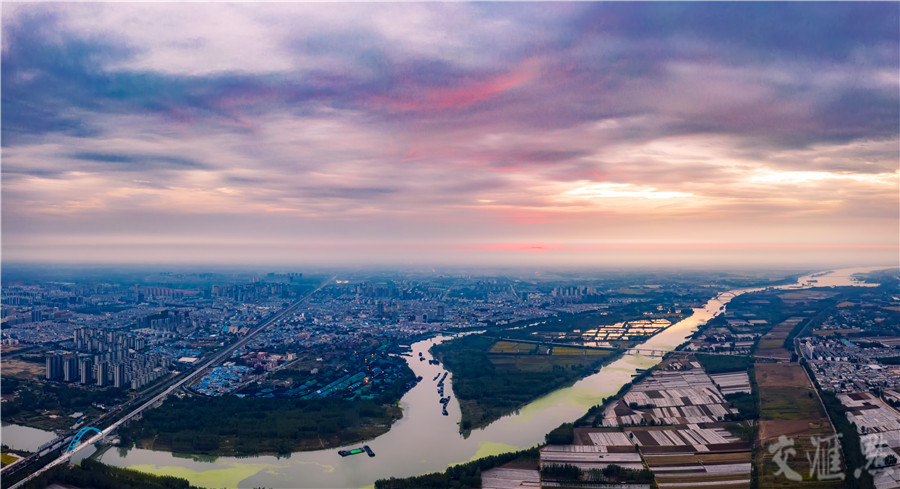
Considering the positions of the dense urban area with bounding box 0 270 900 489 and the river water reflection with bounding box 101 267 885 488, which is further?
the river water reflection with bounding box 101 267 885 488

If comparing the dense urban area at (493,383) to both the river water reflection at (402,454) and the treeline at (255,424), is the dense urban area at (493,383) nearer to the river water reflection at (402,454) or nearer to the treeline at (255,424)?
the treeline at (255,424)

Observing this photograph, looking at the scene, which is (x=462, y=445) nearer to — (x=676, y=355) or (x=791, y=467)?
(x=791, y=467)

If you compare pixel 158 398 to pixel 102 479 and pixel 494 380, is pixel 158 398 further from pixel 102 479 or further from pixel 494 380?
pixel 494 380

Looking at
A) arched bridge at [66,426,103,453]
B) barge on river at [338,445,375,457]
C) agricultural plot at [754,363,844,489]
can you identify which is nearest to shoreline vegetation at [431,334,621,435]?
barge on river at [338,445,375,457]

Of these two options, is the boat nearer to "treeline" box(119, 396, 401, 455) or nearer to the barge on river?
the barge on river

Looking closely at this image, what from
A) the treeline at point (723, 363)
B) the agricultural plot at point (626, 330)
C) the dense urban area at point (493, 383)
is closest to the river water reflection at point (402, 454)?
the dense urban area at point (493, 383)
